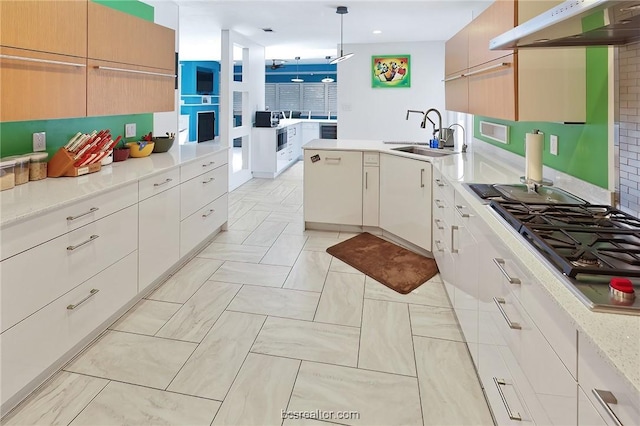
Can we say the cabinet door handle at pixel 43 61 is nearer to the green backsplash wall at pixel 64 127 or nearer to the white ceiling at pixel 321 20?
the green backsplash wall at pixel 64 127

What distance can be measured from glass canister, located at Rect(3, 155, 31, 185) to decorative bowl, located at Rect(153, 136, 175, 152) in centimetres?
142

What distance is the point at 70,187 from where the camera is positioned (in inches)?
87.3

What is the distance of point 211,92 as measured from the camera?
11.4m

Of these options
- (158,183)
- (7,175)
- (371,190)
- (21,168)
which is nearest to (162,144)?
(158,183)

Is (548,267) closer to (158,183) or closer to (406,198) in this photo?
(158,183)

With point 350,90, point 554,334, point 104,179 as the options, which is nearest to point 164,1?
point 104,179

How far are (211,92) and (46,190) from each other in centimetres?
995

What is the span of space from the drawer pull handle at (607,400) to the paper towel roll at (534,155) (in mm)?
1635

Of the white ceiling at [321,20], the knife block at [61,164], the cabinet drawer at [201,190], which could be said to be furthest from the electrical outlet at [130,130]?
the white ceiling at [321,20]

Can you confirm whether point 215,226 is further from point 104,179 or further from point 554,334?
point 554,334

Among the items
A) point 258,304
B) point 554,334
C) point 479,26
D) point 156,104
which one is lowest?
point 258,304

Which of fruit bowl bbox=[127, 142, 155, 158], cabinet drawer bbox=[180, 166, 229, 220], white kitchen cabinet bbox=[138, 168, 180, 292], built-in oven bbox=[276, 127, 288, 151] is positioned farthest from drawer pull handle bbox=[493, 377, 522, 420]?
built-in oven bbox=[276, 127, 288, 151]

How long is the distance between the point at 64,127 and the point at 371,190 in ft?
8.82

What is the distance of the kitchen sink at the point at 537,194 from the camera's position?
1942mm
